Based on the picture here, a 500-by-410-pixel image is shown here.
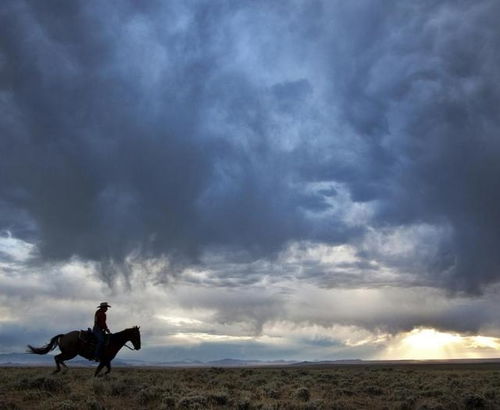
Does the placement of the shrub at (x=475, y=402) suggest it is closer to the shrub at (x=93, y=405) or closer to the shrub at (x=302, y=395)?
the shrub at (x=302, y=395)

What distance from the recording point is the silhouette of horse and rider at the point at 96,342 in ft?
A: 78.0

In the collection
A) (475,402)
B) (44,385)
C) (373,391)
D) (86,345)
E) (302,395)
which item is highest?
(86,345)

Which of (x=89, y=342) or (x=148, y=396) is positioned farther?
(x=89, y=342)

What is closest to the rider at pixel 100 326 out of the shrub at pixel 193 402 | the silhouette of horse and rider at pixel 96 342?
the silhouette of horse and rider at pixel 96 342

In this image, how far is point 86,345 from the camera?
2412 centimetres

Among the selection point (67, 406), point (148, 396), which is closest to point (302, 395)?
point (148, 396)

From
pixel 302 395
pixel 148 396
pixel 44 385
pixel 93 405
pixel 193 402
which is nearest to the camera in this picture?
pixel 93 405

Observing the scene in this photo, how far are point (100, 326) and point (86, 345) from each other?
132 cm

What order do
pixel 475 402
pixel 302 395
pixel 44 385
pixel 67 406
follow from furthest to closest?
1. pixel 302 395
2. pixel 475 402
3. pixel 44 385
4. pixel 67 406

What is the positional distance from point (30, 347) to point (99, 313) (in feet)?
20.4

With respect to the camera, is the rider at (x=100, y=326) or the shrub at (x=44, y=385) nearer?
the shrub at (x=44, y=385)

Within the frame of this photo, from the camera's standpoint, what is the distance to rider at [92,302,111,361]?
23.6 m

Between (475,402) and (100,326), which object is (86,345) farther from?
(475,402)

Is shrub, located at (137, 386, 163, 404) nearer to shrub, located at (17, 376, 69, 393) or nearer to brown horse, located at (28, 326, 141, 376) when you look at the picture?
shrub, located at (17, 376, 69, 393)
